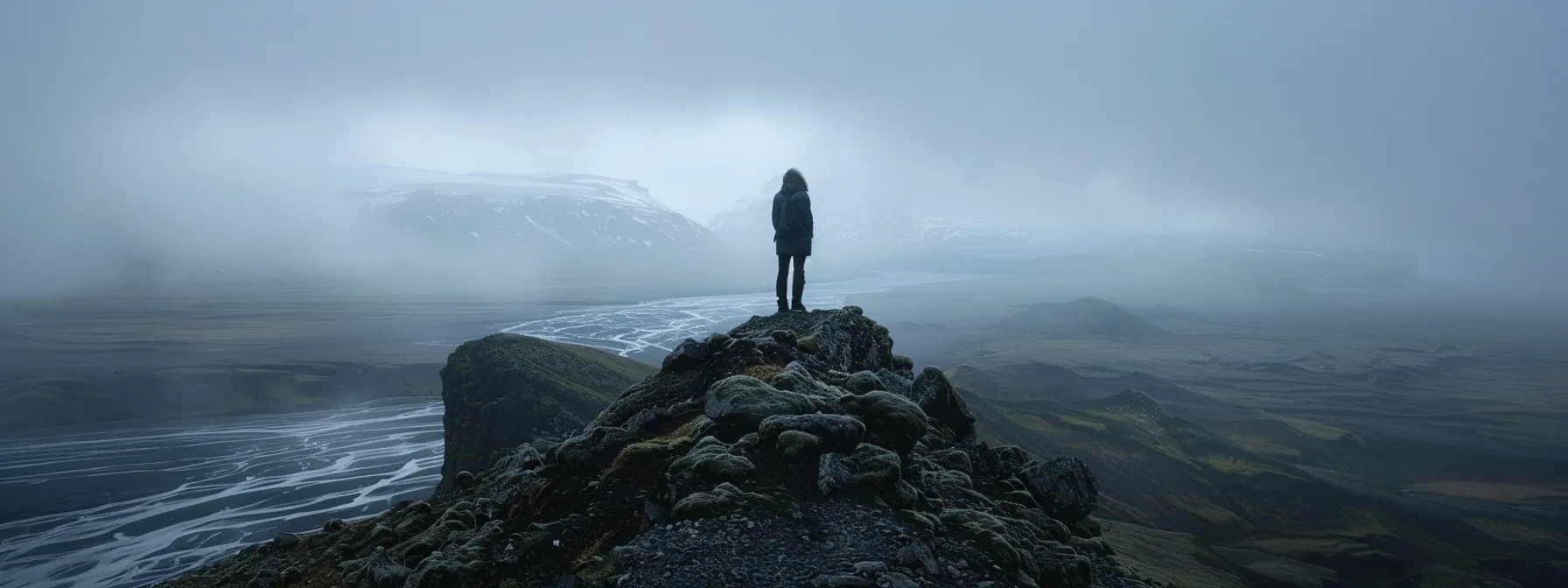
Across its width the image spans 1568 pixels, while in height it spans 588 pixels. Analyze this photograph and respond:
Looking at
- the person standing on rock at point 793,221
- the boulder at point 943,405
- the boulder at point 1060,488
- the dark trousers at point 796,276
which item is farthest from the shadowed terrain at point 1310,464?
the person standing on rock at point 793,221

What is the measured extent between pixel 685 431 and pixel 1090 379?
14201cm

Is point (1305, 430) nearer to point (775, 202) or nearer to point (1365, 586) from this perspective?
point (1365, 586)

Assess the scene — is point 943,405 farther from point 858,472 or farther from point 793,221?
point 858,472

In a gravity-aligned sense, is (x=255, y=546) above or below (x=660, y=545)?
below

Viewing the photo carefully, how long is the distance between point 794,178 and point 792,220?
1.03 metres

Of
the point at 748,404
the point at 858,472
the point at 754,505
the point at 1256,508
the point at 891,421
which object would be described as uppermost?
the point at 748,404

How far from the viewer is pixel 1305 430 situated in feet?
329

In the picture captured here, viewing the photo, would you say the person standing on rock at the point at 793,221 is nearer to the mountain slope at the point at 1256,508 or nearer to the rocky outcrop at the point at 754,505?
the rocky outcrop at the point at 754,505

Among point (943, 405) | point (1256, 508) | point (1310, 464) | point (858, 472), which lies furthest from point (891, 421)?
point (1310, 464)

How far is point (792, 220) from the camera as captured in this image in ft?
52.3

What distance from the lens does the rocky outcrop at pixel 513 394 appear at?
45469 millimetres

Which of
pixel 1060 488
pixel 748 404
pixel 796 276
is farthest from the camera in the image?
pixel 796 276

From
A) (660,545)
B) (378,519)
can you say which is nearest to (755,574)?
(660,545)

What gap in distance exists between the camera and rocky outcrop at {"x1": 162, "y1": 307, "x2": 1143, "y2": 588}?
7496 millimetres
